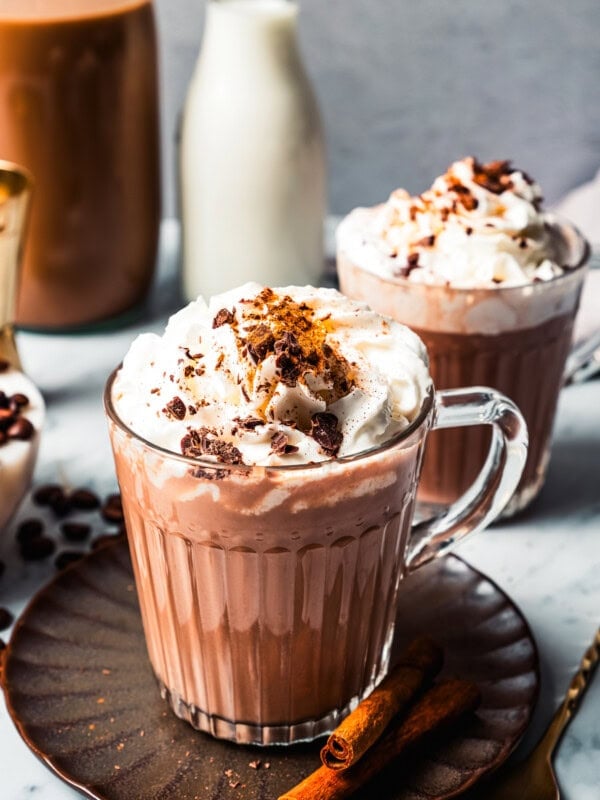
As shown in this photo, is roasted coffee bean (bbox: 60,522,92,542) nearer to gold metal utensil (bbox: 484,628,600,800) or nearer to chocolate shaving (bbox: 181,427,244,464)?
chocolate shaving (bbox: 181,427,244,464)

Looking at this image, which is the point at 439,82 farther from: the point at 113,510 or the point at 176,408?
the point at 176,408

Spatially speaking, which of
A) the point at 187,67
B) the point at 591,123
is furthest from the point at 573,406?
the point at 187,67

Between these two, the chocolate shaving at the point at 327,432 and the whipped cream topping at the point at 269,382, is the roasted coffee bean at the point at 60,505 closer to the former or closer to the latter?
the whipped cream topping at the point at 269,382

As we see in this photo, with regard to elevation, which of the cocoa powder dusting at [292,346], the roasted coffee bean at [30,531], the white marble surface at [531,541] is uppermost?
the cocoa powder dusting at [292,346]

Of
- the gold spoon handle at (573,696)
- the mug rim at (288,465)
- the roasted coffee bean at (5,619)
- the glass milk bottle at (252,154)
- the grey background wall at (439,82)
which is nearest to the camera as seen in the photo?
the mug rim at (288,465)

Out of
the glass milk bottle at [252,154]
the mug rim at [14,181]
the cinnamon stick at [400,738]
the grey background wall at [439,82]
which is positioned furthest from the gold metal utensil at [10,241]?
the grey background wall at [439,82]

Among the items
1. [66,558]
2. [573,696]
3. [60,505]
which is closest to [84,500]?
[60,505]

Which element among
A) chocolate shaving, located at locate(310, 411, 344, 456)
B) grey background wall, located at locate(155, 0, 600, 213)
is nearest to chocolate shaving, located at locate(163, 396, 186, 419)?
chocolate shaving, located at locate(310, 411, 344, 456)

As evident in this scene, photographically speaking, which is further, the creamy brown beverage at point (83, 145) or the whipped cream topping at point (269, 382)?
the creamy brown beverage at point (83, 145)
